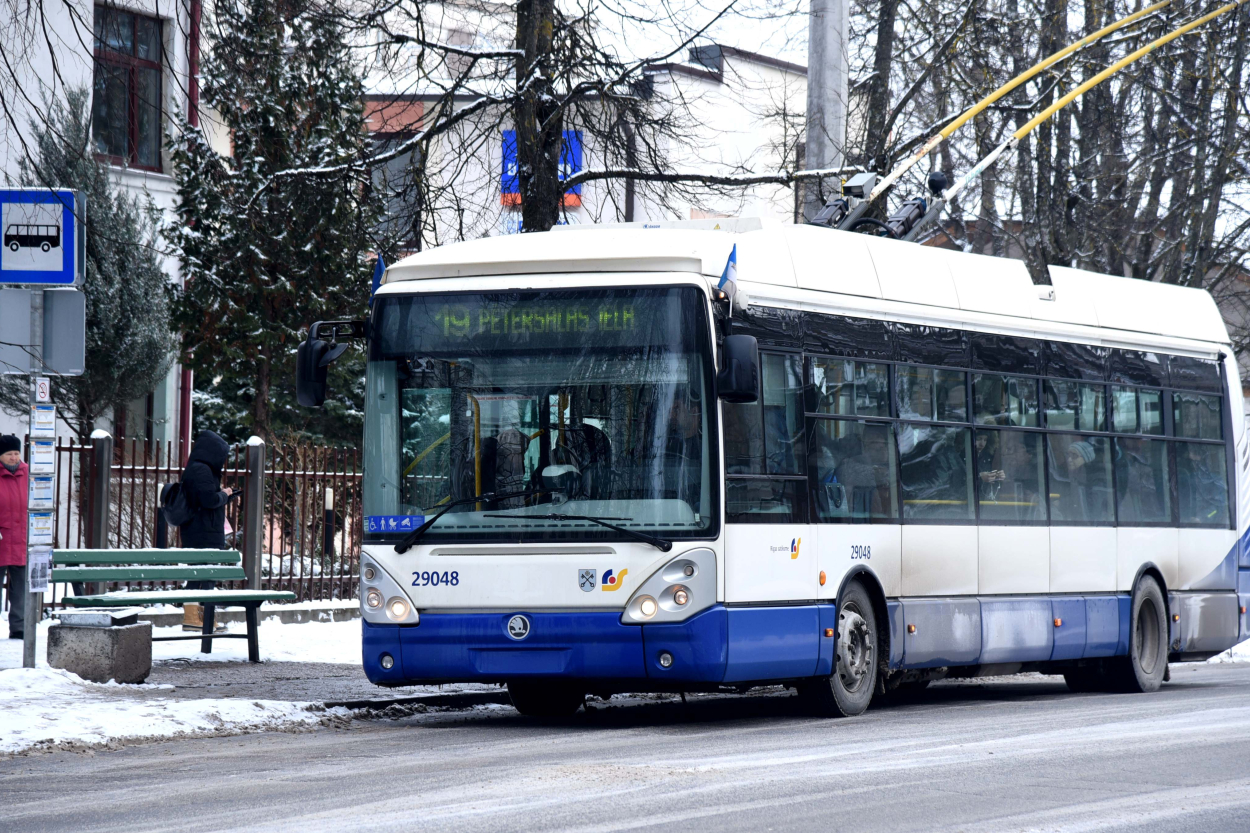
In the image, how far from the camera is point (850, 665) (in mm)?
12320

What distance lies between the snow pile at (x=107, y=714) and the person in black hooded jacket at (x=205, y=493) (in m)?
4.36

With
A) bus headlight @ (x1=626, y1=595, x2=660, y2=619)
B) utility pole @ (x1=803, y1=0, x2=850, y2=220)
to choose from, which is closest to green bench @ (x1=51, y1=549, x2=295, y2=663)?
bus headlight @ (x1=626, y1=595, x2=660, y2=619)

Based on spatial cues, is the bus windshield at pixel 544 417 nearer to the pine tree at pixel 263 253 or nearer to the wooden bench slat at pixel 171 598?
the wooden bench slat at pixel 171 598

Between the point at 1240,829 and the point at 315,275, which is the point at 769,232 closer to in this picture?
the point at 1240,829

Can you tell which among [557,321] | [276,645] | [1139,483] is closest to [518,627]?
[557,321]

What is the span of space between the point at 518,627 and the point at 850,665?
2.47 m

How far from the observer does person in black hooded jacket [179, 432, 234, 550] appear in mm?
16578

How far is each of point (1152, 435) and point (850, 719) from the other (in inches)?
210

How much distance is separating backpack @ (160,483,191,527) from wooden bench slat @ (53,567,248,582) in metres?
1.48

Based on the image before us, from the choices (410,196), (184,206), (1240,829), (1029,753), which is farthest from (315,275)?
(1240,829)

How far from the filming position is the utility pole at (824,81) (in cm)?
1759

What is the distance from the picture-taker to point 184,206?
29.2m

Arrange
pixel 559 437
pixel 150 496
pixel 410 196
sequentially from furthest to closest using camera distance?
pixel 410 196 → pixel 150 496 → pixel 559 437

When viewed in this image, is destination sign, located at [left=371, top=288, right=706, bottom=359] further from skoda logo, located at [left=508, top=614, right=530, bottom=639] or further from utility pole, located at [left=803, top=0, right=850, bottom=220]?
utility pole, located at [left=803, top=0, right=850, bottom=220]
